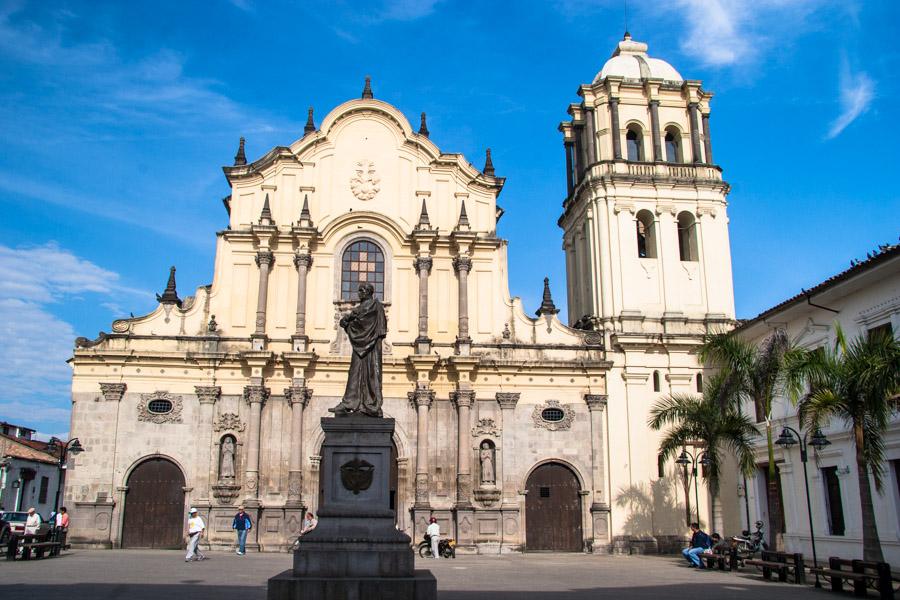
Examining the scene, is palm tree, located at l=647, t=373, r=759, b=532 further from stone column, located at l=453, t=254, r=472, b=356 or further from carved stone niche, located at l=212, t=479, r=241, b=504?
carved stone niche, located at l=212, t=479, r=241, b=504

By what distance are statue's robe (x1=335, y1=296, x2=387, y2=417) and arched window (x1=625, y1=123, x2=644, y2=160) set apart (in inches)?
829

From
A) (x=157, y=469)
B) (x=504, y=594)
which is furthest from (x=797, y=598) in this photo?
(x=157, y=469)

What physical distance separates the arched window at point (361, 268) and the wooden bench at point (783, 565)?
623 inches

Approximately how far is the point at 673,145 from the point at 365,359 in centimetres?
2354

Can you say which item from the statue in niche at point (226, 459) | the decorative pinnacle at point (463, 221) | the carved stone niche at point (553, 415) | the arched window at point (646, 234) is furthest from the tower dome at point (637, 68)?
the statue in niche at point (226, 459)

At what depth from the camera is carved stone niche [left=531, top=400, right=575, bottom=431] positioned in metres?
29.4

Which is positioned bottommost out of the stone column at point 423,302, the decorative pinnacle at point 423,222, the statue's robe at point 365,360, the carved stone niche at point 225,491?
the carved stone niche at point 225,491

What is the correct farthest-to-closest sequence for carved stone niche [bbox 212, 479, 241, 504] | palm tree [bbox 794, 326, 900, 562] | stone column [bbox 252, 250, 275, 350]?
1. stone column [bbox 252, 250, 275, 350]
2. carved stone niche [bbox 212, 479, 241, 504]
3. palm tree [bbox 794, 326, 900, 562]

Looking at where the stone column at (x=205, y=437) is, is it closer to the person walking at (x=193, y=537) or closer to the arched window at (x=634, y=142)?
the person walking at (x=193, y=537)

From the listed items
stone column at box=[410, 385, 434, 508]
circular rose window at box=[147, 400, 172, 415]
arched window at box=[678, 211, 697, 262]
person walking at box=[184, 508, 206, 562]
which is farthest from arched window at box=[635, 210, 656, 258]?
person walking at box=[184, 508, 206, 562]

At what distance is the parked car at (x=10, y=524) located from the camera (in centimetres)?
2480

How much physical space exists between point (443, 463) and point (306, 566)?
16.4 m

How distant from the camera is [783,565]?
1870 centimetres

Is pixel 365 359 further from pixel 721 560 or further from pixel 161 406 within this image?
pixel 161 406
